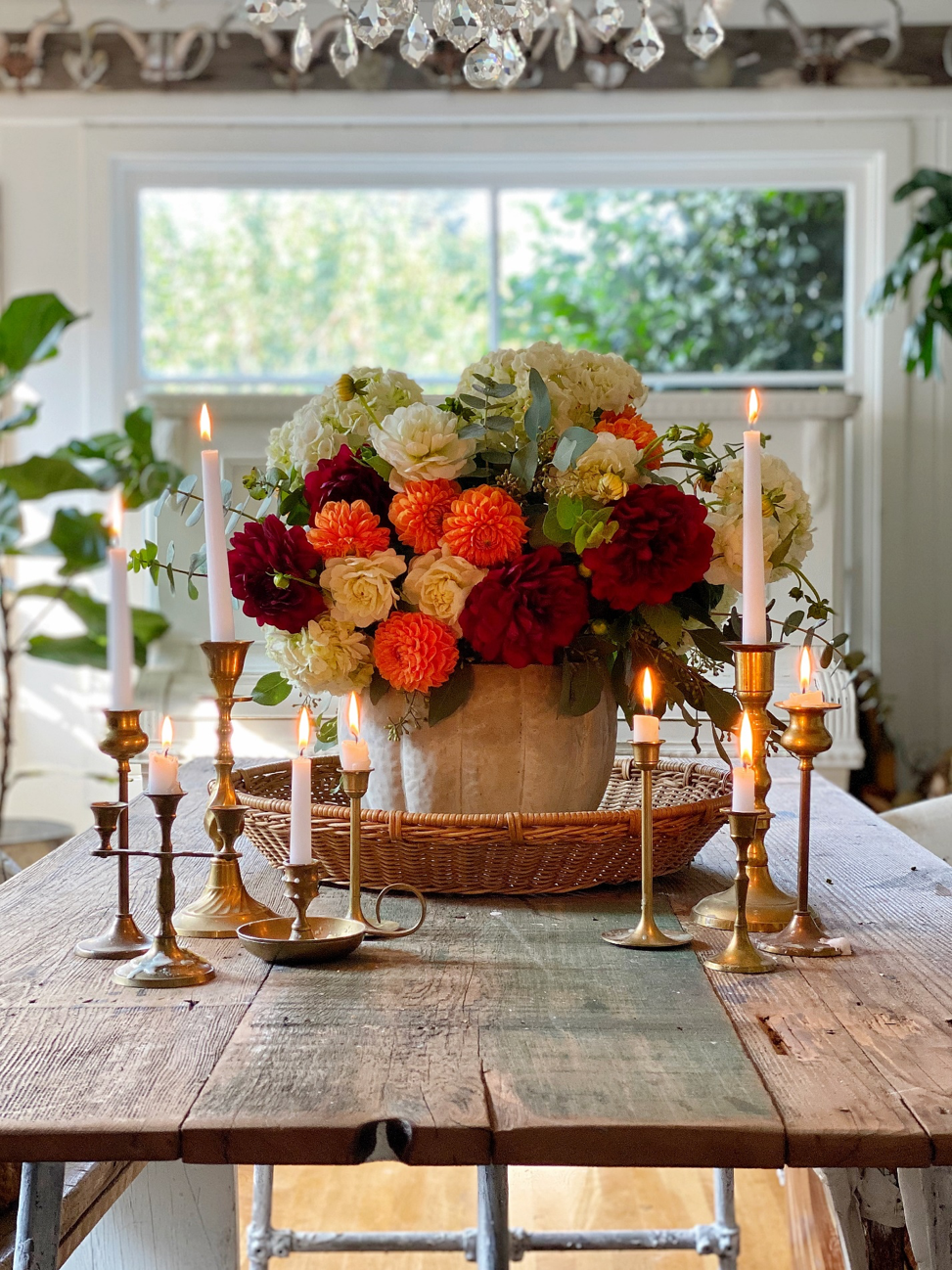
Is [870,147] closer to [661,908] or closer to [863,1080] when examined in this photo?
[661,908]

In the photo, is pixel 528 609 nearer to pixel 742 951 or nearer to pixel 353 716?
pixel 353 716

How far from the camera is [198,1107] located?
74 centimetres

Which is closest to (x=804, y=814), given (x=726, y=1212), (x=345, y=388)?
(x=345, y=388)

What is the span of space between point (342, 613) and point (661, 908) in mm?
373

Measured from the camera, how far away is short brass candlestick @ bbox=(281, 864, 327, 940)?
3.25 feet

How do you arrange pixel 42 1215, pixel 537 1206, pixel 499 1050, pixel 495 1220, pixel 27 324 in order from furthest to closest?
1. pixel 27 324
2. pixel 537 1206
3. pixel 495 1220
4. pixel 42 1215
5. pixel 499 1050

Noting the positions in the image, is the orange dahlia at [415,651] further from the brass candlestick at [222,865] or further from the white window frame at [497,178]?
the white window frame at [497,178]

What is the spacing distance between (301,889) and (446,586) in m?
0.29

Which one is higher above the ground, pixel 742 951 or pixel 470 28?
pixel 470 28

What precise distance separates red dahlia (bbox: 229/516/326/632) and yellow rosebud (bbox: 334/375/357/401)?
15 cm

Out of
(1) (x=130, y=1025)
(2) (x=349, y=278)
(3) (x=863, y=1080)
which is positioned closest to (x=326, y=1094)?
(1) (x=130, y=1025)

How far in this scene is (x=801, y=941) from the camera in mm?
1052

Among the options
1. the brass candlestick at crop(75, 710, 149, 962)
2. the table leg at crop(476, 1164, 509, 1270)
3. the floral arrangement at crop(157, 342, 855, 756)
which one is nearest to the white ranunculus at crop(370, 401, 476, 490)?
the floral arrangement at crop(157, 342, 855, 756)

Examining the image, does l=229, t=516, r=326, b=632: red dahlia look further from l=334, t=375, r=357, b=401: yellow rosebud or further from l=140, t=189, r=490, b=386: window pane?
l=140, t=189, r=490, b=386: window pane
